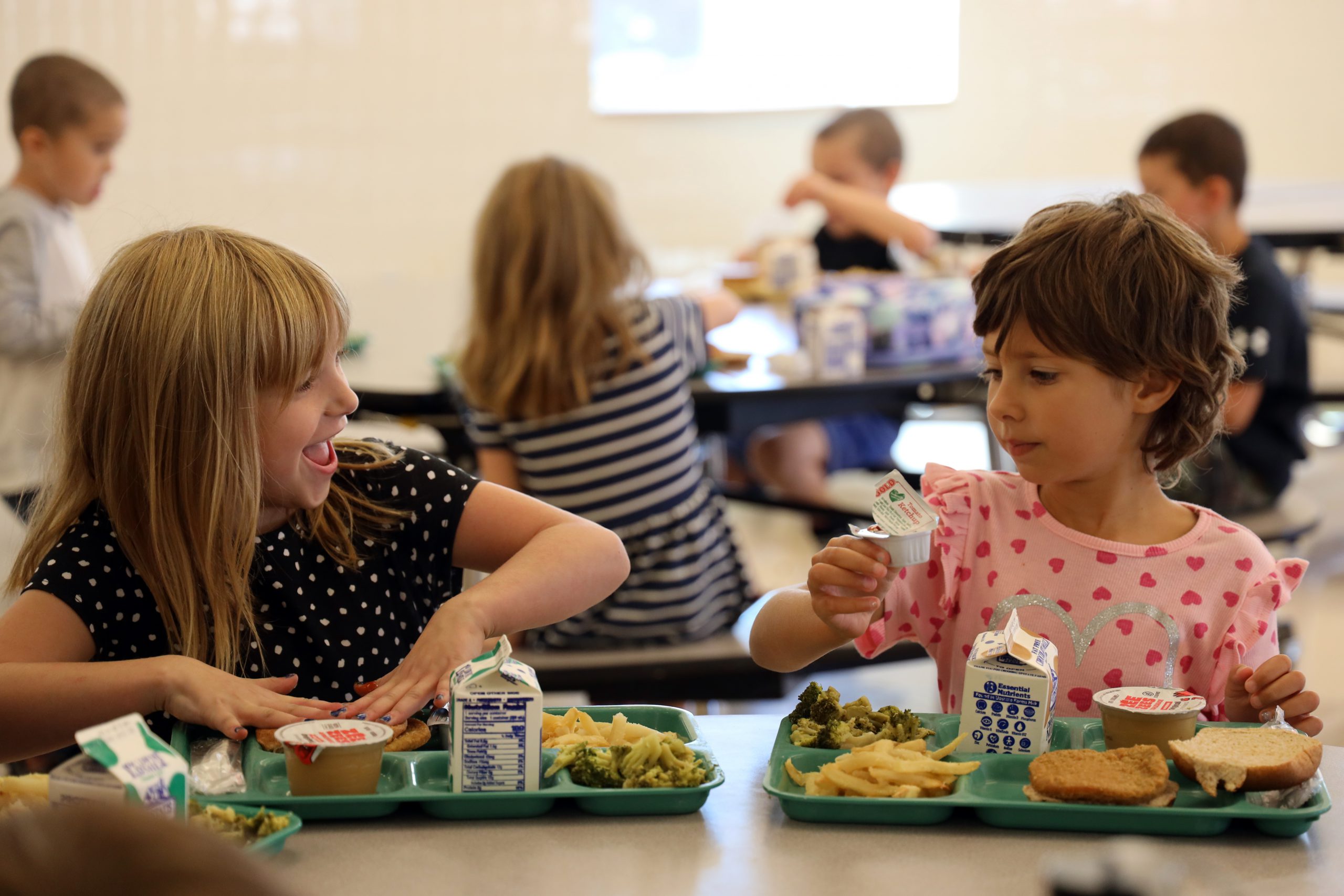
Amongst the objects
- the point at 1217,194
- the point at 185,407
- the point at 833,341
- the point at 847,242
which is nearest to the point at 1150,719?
the point at 185,407

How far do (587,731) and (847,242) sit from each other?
10.9ft

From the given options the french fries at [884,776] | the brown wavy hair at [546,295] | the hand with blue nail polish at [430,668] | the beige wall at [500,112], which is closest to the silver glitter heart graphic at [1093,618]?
the french fries at [884,776]

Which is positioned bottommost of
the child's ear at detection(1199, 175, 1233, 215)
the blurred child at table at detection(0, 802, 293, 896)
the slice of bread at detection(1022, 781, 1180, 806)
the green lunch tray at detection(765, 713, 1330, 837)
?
the green lunch tray at detection(765, 713, 1330, 837)

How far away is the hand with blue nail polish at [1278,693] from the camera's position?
1.23 meters

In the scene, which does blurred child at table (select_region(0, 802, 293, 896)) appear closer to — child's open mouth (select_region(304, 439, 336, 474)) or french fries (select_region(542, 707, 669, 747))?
french fries (select_region(542, 707, 669, 747))

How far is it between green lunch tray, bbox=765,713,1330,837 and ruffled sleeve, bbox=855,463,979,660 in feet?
1.11

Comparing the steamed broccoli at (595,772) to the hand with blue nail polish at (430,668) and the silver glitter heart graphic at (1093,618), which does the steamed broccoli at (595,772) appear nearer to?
the hand with blue nail polish at (430,668)

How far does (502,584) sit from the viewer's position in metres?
1.40

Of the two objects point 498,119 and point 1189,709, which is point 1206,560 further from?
point 498,119

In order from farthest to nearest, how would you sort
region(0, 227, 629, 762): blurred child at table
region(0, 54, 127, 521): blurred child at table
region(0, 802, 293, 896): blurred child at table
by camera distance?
region(0, 54, 127, 521): blurred child at table, region(0, 227, 629, 762): blurred child at table, region(0, 802, 293, 896): blurred child at table

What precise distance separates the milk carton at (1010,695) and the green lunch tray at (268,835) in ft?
1.91

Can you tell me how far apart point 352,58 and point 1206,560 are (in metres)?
5.70

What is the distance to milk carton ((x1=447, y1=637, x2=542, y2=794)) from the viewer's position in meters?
1.08

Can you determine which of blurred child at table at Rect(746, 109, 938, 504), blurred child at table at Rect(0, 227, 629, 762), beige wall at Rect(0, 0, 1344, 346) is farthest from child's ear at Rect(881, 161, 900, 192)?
blurred child at table at Rect(0, 227, 629, 762)
